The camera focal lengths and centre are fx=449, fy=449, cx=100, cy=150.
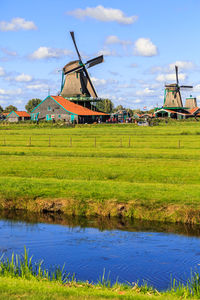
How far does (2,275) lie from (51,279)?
53.5 inches

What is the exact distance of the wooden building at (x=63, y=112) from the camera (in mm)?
109225

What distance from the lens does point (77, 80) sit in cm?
11762

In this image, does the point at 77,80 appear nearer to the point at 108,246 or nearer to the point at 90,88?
the point at 90,88

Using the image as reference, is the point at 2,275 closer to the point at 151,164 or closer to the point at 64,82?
the point at 151,164

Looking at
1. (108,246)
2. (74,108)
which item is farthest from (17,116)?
(108,246)

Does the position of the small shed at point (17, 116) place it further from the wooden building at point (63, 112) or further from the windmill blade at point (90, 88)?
the windmill blade at point (90, 88)

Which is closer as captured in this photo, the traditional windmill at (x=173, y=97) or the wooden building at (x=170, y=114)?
the wooden building at (x=170, y=114)

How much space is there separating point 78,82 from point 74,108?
9.19 meters

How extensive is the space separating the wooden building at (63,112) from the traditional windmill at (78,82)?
3074 millimetres

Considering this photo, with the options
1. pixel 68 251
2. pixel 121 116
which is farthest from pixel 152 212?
pixel 121 116

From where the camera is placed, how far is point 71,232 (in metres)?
19.4

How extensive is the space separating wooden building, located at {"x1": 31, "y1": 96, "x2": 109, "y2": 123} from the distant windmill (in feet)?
12.1

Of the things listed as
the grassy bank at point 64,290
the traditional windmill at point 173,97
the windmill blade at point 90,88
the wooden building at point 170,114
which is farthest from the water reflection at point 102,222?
the traditional windmill at point 173,97

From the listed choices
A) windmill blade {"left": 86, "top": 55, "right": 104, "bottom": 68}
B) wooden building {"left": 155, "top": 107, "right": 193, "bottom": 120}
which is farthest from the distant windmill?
wooden building {"left": 155, "top": 107, "right": 193, "bottom": 120}
